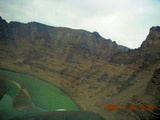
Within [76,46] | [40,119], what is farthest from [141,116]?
[76,46]

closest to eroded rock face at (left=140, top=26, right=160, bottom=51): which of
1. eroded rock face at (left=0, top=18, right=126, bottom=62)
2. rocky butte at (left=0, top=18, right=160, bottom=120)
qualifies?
rocky butte at (left=0, top=18, right=160, bottom=120)

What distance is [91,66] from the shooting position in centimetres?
10012

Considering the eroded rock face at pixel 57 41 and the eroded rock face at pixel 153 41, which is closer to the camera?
the eroded rock face at pixel 153 41

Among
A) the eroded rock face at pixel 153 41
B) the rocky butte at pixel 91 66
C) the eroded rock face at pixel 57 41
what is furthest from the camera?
the eroded rock face at pixel 57 41

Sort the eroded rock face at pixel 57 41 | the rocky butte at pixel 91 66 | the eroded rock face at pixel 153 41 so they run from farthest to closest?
the eroded rock face at pixel 57 41
the eroded rock face at pixel 153 41
the rocky butte at pixel 91 66

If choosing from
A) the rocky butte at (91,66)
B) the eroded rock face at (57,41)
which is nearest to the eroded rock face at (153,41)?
the rocky butte at (91,66)

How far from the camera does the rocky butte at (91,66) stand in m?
53.4

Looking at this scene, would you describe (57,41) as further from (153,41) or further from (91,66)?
(153,41)

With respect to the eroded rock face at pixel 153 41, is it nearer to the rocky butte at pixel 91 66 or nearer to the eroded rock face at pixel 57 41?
the rocky butte at pixel 91 66

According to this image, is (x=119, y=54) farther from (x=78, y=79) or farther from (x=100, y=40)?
(x=100, y=40)

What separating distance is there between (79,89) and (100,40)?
7095cm

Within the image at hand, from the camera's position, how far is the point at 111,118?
5462 cm

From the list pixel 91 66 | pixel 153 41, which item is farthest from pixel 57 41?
pixel 153 41

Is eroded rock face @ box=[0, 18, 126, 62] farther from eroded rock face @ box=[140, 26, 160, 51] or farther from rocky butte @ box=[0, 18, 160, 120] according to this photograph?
eroded rock face @ box=[140, 26, 160, 51]
